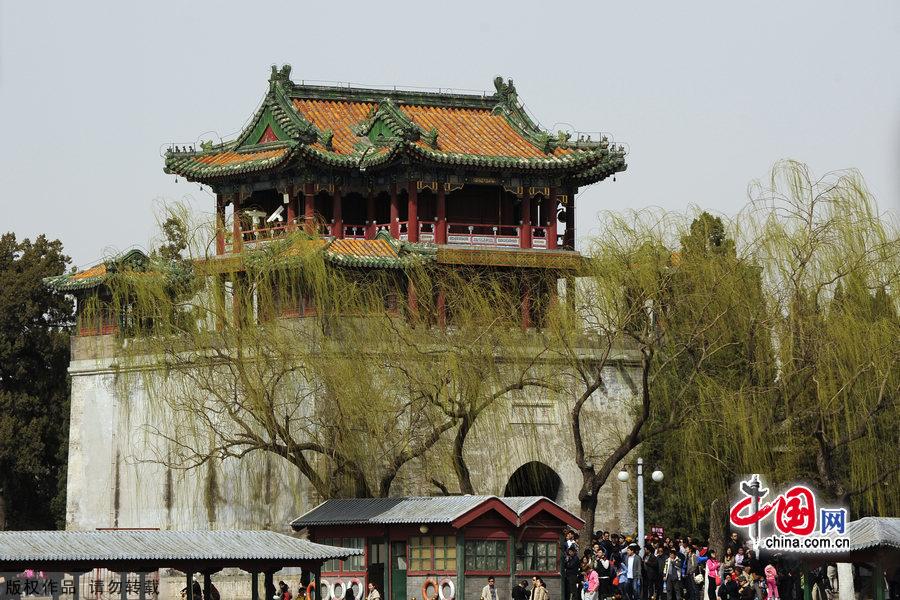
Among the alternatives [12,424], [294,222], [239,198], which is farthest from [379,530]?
[12,424]

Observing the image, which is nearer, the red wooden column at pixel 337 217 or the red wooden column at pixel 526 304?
the red wooden column at pixel 526 304

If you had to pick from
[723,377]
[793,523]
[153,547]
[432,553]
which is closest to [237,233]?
[723,377]

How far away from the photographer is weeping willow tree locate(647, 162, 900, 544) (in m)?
38.8

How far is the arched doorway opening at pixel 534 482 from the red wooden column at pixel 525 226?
17.3ft

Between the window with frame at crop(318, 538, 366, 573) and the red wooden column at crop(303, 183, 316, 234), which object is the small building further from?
the red wooden column at crop(303, 183, 316, 234)

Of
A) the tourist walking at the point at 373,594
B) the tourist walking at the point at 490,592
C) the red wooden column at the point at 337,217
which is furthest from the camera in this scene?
the red wooden column at the point at 337,217

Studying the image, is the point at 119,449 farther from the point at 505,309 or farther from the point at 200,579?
the point at 505,309

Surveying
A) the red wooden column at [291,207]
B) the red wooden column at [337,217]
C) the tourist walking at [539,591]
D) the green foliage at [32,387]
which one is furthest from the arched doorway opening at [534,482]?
the green foliage at [32,387]

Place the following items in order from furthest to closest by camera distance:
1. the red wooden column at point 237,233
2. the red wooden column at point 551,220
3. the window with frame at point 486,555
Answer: the red wooden column at point 551,220 < the red wooden column at point 237,233 < the window with frame at point 486,555

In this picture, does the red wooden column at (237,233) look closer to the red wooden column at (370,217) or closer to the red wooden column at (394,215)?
the red wooden column at (370,217)

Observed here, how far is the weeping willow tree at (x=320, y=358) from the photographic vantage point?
4109cm

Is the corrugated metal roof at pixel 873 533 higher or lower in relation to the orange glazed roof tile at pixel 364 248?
lower

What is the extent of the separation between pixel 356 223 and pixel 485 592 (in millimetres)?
16018

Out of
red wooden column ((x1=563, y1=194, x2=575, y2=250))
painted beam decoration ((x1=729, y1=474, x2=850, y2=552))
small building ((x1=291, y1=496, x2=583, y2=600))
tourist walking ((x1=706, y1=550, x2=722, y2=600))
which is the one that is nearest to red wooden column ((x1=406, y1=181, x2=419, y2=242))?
red wooden column ((x1=563, y1=194, x2=575, y2=250))
